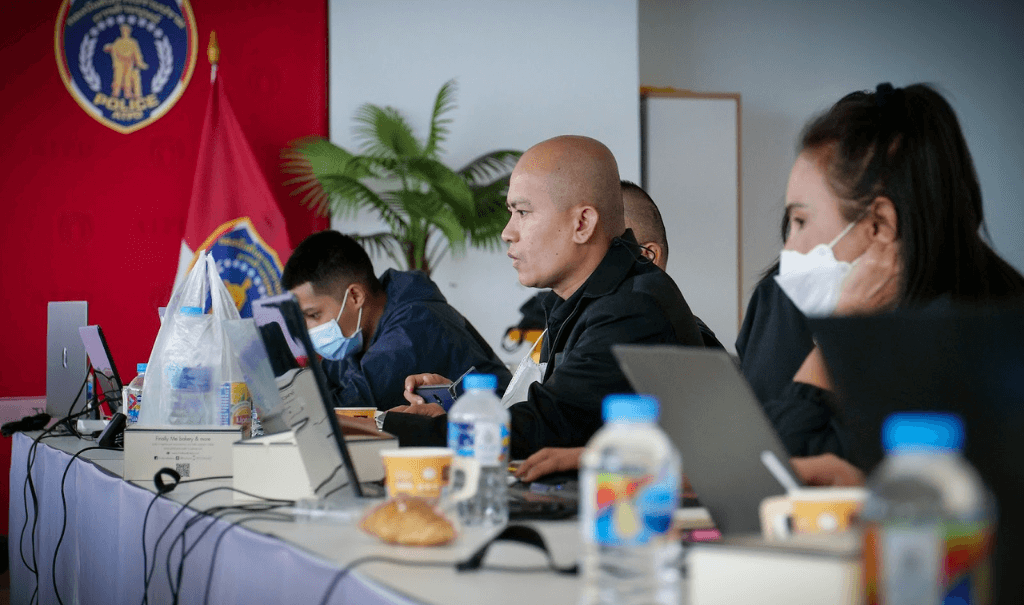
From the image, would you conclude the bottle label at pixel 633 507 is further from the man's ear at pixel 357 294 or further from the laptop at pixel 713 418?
the man's ear at pixel 357 294

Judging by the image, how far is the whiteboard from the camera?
475cm

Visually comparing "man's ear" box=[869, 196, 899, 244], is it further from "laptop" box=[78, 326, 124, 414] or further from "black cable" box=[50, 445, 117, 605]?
"laptop" box=[78, 326, 124, 414]

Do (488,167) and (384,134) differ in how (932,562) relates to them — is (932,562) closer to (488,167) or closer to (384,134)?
(384,134)

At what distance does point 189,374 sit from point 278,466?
438 mm

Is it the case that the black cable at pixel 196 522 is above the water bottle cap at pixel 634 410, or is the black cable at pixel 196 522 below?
below

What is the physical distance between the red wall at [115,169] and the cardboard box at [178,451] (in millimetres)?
2525

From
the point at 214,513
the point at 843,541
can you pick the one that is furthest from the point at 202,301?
the point at 843,541

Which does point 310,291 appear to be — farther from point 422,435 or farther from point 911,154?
point 911,154

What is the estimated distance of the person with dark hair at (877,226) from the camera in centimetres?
→ 137

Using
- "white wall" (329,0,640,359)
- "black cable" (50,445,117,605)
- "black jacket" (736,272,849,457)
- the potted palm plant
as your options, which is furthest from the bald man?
"white wall" (329,0,640,359)

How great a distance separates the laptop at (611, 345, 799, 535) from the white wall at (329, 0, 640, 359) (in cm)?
351

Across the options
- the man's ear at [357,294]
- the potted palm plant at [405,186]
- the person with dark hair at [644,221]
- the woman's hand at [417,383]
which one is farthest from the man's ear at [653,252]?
the potted palm plant at [405,186]

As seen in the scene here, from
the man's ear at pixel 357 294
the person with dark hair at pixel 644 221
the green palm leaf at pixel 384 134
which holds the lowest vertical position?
the man's ear at pixel 357 294

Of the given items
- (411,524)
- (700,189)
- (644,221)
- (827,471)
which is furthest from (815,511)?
(700,189)
